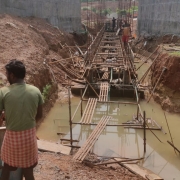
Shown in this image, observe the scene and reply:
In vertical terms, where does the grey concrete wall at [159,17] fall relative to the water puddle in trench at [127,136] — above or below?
above

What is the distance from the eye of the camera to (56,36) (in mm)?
16969

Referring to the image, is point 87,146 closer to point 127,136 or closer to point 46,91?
point 127,136

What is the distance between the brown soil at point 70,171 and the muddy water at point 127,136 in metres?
1.63

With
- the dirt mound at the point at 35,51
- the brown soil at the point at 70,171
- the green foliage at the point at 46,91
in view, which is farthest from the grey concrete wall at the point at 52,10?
the brown soil at the point at 70,171

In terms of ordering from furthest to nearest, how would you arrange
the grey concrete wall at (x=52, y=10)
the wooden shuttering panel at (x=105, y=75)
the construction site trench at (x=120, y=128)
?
the grey concrete wall at (x=52, y=10) < the wooden shuttering panel at (x=105, y=75) < the construction site trench at (x=120, y=128)

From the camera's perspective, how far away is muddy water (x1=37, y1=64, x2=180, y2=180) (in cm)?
682

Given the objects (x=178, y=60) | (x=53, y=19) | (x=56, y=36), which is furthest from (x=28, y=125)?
(x=53, y=19)

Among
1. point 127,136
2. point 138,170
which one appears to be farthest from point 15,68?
point 127,136

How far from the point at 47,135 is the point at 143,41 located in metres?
16.3

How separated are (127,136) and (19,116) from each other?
6.24 metres

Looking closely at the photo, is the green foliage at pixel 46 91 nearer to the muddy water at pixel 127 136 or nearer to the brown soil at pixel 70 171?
the muddy water at pixel 127 136

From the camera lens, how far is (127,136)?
8375 mm

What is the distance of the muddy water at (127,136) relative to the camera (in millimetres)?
6820

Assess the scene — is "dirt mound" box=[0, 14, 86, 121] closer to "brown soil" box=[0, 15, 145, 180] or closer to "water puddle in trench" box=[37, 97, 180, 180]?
"brown soil" box=[0, 15, 145, 180]
